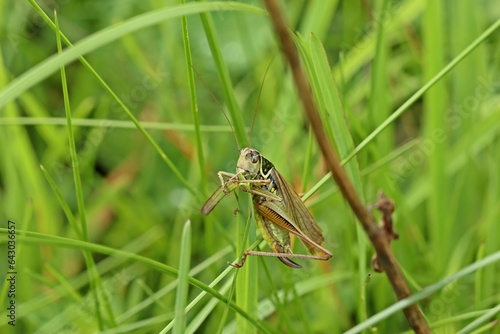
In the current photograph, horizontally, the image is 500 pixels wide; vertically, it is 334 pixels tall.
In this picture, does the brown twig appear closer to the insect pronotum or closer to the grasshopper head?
the insect pronotum

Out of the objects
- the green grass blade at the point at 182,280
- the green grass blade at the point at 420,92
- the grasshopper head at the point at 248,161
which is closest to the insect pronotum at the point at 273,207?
the grasshopper head at the point at 248,161

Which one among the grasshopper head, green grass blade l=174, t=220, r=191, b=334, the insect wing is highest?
the grasshopper head

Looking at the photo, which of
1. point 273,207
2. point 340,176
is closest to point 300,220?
point 273,207

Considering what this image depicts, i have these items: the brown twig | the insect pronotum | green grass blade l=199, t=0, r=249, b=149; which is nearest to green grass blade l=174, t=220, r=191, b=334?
the brown twig

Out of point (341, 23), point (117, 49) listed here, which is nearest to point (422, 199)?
point (341, 23)

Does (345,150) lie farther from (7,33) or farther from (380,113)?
(7,33)

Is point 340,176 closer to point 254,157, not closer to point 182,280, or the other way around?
point 182,280

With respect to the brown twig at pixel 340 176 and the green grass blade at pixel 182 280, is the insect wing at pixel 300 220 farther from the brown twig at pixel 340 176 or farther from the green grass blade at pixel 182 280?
the green grass blade at pixel 182 280
